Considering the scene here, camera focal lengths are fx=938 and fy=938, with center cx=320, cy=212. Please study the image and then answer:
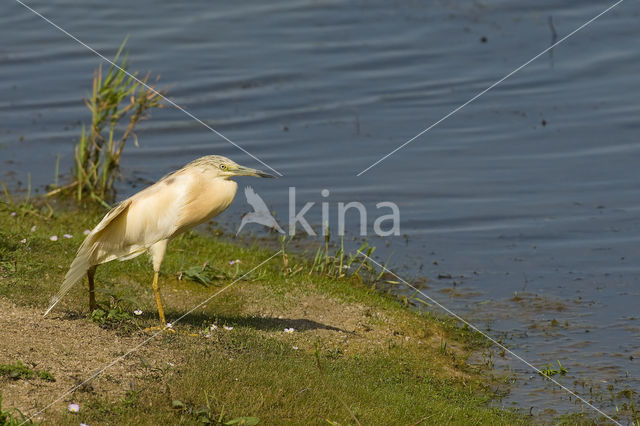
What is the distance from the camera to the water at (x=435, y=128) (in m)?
9.85

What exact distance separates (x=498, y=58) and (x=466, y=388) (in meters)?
10.2

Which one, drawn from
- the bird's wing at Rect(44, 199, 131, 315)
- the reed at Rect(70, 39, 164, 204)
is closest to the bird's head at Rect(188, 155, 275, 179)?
the bird's wing at Rect(44, 199, 131, 315)

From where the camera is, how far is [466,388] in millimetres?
7605

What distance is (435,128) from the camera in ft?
47.6

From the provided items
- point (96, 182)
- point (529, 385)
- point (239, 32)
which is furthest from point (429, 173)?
point (239, 32)

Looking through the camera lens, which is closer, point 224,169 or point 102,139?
point 224,169

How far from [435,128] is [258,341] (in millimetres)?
7877

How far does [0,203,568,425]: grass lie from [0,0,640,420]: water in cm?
78

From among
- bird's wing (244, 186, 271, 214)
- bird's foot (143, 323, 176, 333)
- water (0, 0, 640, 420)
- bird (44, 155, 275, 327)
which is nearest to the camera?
bird's foot (143, 323, 176, 333)

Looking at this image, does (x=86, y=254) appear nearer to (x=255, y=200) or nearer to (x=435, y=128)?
(x=255, y=200)

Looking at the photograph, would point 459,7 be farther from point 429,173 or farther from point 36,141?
point 36,141

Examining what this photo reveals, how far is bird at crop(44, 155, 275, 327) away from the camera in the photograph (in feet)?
23.5

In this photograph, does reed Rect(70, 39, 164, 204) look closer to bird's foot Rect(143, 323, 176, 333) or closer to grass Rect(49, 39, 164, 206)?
grass Rect(49, 39, 164, 206)

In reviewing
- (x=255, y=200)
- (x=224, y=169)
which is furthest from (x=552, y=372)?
(x=255, y=200)
